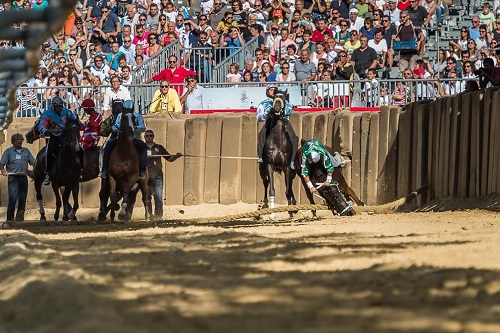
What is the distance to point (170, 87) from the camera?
26922 millimetres

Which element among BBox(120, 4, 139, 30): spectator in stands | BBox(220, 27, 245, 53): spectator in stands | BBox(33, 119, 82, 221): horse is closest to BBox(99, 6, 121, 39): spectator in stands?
BBox(120, 4, 139, 30): spectator in stands

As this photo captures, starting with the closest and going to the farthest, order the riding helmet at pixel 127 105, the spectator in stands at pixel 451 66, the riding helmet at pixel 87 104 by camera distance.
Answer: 1. the riding helmet at pixel 127 105
2. the riding helmet at pixel 87 104
3. the spectator in stands at pixel 451 66

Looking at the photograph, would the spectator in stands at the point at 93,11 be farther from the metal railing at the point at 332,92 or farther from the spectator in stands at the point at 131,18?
the metal railing at the point at 332,92

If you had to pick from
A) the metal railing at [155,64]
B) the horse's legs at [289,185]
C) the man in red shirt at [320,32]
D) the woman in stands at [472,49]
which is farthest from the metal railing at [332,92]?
the horse's legs at [289,185]

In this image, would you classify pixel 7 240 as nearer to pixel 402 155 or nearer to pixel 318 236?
pixel 318 236

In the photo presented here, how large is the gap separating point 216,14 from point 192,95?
2.98 m

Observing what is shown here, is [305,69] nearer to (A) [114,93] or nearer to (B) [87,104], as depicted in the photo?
(A) [114,93]

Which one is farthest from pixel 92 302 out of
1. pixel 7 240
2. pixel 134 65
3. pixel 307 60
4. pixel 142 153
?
pixel 134 65

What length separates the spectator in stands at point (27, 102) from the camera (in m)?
26.7

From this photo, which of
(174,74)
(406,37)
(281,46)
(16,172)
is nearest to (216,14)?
(281,46)

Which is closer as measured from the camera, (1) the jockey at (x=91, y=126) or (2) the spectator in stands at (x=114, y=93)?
(1) the jockey at (x=91, y=126)

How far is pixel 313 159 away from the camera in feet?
63.3

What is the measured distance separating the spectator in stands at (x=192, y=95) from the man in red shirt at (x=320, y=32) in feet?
9.61

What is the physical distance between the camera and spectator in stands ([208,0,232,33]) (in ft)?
94.4
